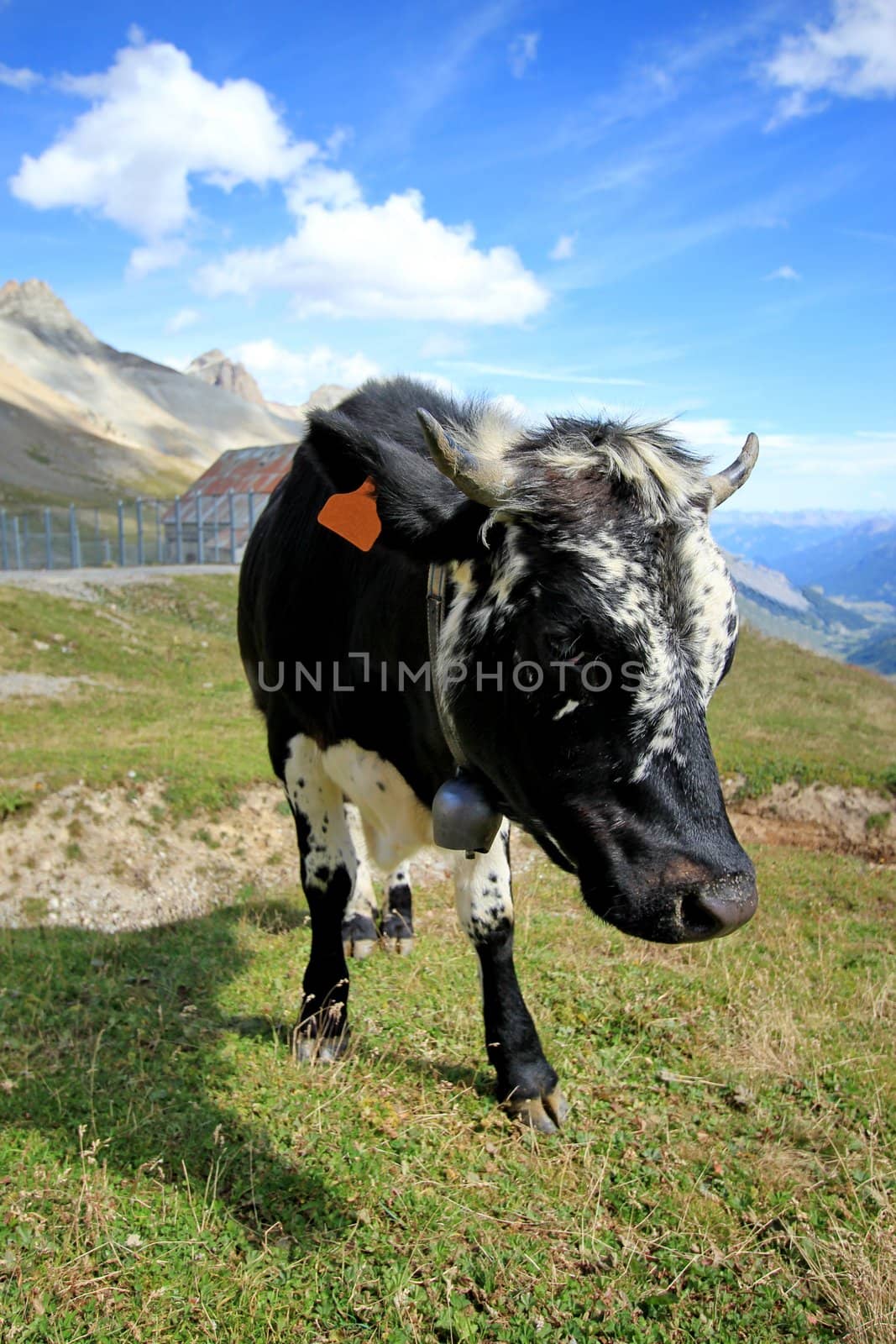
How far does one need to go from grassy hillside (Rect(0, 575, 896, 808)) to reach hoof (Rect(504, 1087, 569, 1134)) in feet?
21.2

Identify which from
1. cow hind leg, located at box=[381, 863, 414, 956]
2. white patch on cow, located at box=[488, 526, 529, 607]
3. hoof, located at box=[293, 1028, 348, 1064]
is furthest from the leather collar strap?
cow hind leg, located at box=[381, 863, 414, 956]

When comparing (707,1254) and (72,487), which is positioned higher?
(72,487)

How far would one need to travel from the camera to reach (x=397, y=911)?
5.77m

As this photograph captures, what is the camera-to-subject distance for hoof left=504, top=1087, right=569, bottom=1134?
3578mm

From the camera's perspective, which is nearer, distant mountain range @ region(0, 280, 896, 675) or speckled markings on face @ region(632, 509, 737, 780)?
speckled markings on face @ region(632, 509, 737, 780)

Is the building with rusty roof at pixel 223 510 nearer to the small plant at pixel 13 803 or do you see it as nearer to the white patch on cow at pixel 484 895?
the small plant at pixel 13 803

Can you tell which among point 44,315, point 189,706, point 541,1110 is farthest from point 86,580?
point 44,315

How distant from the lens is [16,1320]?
2.54 meters

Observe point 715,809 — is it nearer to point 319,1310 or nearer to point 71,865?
point 319,1310

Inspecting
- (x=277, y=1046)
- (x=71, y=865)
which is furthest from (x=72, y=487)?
(x=277, y=1046)

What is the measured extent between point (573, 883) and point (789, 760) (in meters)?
4.63

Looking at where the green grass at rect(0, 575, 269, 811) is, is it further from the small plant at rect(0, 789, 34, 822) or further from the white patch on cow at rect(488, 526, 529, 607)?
the white patch on cow at rect(488, 526, 529, 607)

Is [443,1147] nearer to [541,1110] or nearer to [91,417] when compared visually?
[541,1110]

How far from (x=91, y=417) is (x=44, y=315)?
35.8 metres
